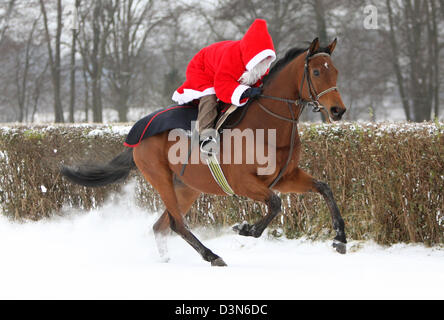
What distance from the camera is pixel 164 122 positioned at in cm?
523

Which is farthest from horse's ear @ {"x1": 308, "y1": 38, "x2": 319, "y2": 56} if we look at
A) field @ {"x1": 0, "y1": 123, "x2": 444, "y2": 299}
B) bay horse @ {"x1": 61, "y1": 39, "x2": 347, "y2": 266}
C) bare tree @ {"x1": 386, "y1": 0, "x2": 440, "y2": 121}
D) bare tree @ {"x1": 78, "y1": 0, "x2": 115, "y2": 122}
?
bare tree @ {"x1": 78, "y1": 0, "x2": 115, "y2": 122}

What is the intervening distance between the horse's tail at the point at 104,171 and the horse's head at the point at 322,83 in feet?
8.02

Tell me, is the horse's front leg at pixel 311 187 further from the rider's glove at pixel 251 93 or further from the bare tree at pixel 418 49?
the bare tree at pixel 418 49

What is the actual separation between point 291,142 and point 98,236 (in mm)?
3873

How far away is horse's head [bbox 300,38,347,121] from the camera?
409 centimetres

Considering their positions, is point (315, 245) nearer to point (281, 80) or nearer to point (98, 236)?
point (281, 80)

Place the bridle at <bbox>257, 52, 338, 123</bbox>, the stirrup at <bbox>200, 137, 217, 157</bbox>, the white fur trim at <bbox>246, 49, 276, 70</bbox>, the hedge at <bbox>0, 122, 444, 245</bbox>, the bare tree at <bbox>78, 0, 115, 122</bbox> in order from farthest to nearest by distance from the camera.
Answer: the bare tree at <bbox>78, 0, 115, 122</bbox>, the hedge at <bbox>0, 122, 444, 245</bbox>, the stirrup at <bbox>200, 137, 217, 157</bbox>, the white fur trim at <bbox>246, 49, 276, 70</bbox>, the bridle at <bbox>257, 52, 338, 123</bbox>

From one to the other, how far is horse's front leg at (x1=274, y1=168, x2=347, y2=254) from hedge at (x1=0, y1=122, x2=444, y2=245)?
4.00 ft

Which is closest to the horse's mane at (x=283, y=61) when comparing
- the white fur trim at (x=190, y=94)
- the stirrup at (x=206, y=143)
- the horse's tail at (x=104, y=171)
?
the white fur trim at (x=190, y=94)

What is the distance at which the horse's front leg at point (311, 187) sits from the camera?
440 cm

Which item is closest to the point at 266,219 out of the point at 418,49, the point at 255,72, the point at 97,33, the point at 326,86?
the point at 326,86

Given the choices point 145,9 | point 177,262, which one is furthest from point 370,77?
point 177,262

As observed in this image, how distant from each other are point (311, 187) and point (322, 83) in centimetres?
93

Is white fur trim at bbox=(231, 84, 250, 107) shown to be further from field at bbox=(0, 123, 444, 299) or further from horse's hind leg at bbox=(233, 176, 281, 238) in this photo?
field at bbox=(0, 123, 444, 299)
